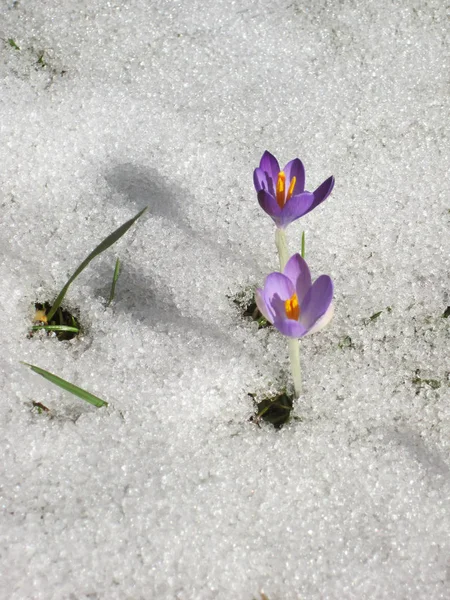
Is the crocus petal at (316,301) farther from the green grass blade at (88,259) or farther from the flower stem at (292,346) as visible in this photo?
the green grass blade at (88,259)

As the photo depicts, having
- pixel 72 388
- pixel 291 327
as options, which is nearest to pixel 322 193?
pixel 291 327

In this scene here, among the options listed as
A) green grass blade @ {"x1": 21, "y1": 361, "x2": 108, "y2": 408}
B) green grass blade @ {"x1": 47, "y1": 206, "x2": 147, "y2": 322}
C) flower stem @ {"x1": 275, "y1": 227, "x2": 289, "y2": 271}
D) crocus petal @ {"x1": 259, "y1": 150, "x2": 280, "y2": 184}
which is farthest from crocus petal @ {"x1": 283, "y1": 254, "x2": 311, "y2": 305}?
green grass blade @ {"x1": 21, "y1": 361, "x2": 108, "y2": 408}

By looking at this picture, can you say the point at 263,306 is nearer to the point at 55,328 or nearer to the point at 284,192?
the point at 284,192

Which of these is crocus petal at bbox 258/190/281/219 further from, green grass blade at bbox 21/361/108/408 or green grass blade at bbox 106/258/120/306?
green grass blade at bbox 21/361/108/408

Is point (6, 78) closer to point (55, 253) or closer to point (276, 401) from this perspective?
point (55, 253)

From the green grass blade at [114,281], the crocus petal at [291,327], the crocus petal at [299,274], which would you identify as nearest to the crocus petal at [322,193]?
the crocus petal at [299,274]

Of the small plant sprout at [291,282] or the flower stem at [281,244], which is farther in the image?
the flower stem at [281,244]

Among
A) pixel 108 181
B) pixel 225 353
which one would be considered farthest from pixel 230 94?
pixel 225 353
